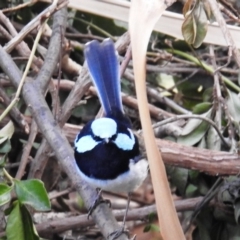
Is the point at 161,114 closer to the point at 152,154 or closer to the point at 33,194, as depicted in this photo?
the point at 33,194

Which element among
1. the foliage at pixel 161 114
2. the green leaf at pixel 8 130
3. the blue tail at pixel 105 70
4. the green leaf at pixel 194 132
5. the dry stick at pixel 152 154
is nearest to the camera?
the dry stick at pixel 152 154

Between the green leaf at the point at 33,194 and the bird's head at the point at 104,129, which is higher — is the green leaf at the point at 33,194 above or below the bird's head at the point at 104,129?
below

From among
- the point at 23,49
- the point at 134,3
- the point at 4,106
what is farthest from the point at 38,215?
the point at 134,3

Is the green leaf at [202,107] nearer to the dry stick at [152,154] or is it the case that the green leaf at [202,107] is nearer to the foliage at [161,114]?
the foliage at [161,114]

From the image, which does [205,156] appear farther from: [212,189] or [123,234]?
[123,234]

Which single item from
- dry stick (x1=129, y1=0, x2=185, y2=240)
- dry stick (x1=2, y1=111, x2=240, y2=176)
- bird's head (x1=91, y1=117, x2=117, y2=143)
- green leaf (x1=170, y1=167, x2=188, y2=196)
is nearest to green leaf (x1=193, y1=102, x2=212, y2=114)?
green leaf (x1=170, y1=167, x2=188, y2=196)

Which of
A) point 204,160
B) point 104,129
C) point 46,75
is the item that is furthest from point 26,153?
point 204,160

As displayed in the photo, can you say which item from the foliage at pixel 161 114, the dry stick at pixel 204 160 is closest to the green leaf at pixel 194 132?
the foliage at pixel 161 114

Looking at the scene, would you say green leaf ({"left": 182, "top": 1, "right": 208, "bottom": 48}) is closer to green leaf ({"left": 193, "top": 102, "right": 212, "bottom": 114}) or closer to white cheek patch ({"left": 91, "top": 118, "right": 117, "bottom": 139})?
white cheek patch ({"left": 91, "top": 118, "right": 117, "bottom": 139})
